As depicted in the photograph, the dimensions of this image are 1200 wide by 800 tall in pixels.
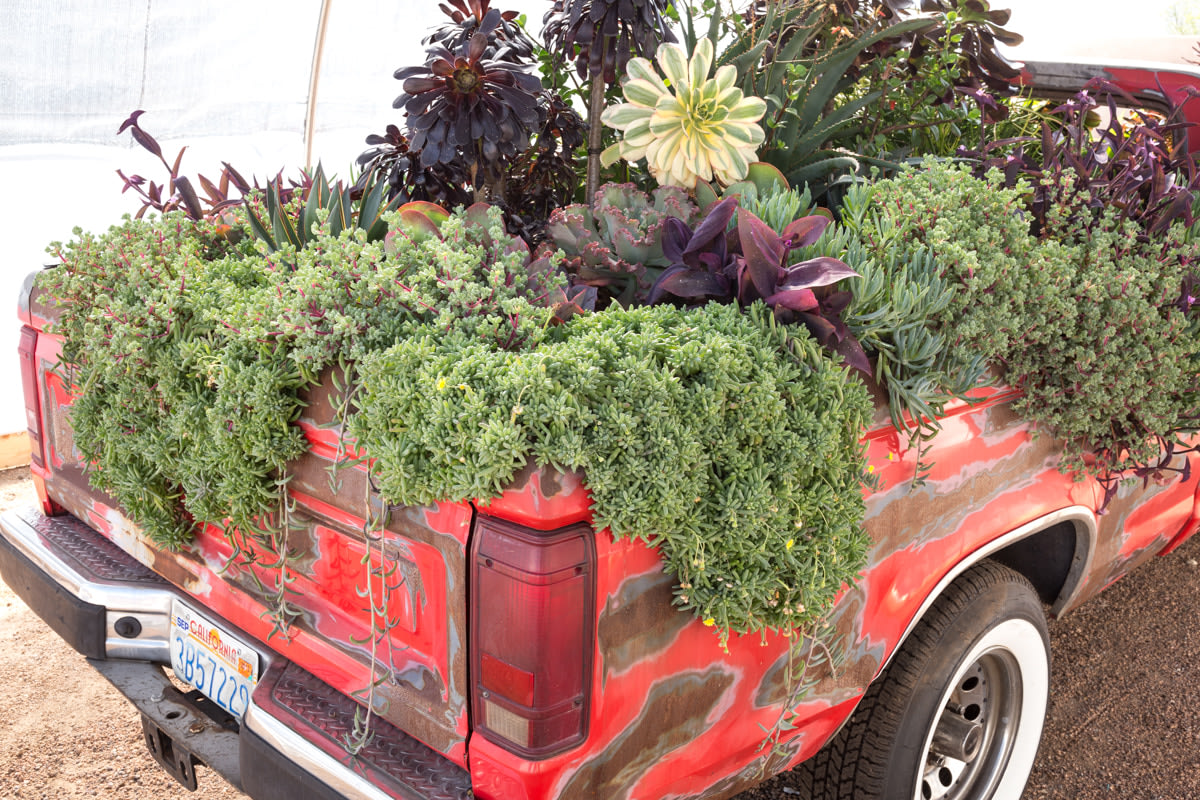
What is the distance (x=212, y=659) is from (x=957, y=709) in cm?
174

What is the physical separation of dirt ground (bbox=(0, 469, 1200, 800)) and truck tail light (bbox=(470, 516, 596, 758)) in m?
1.41

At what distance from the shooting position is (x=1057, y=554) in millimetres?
2561

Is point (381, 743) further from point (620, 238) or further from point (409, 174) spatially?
point (409, 174)

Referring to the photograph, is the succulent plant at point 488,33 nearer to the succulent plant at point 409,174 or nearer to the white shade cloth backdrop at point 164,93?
the succulent plant at point 409,174

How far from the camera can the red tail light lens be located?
244 centimetres

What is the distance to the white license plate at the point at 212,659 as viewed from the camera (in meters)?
1.96

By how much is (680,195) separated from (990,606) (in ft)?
3.84

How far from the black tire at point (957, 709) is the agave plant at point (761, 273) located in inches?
31.9

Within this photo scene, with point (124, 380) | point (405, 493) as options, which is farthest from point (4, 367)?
point (405, 493)

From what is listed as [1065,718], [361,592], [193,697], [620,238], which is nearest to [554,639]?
[361,592]

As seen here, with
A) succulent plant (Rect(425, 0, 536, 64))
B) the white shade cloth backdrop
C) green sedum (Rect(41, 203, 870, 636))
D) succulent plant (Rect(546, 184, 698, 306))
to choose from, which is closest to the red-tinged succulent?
succulent plant (Rect(425, 0, 536, 64))

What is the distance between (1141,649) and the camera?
11.3 feet

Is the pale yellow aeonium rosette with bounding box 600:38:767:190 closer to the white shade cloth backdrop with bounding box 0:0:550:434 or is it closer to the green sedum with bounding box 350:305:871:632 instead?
the green sedum with bounding box 350:305:871:632

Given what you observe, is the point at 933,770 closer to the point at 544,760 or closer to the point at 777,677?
the point at 777,677
